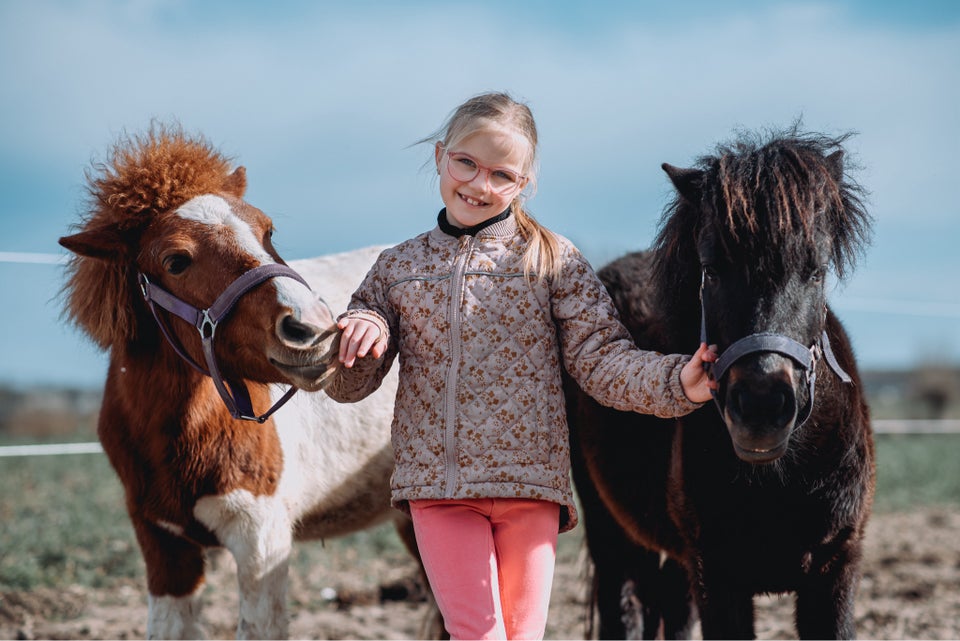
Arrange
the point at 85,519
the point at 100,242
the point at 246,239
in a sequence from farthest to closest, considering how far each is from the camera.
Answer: the point at 85,519 < the point at 100,242 < the point at 246,239

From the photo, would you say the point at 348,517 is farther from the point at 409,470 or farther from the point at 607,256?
the point at 607,256

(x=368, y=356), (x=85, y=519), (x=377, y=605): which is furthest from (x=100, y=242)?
(x=85, y=519)

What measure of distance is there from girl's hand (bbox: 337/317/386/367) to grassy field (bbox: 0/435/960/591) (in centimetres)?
400

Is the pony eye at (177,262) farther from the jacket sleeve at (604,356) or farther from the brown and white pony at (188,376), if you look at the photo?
the jacket sleeve at (604,356)

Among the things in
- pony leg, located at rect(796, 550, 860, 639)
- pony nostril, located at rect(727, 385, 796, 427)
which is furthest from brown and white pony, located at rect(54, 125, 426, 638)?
pony leg, located at rect(796, 550, 860, 639)

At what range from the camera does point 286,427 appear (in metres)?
3.45

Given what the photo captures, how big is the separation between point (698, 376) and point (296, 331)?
3.58 feet

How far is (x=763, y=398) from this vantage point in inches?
82.4

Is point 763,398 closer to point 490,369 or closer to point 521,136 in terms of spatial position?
point 490,369

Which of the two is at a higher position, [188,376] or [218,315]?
[218,315]

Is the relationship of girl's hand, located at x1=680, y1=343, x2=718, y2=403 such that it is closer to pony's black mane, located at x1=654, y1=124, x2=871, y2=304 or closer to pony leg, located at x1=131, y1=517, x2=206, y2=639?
pony's black mane, located at x1=654, y1=124, x2=871, y2=304

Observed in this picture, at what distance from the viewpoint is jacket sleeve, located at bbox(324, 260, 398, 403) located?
245 cm

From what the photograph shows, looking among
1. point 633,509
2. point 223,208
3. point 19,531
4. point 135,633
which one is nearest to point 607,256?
point 633,509

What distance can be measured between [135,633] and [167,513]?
187 centimetres
